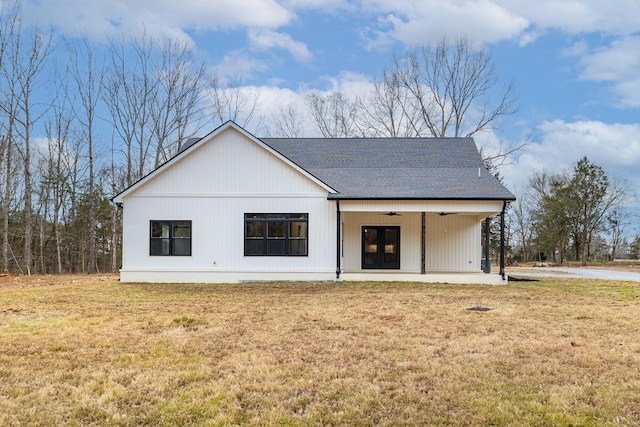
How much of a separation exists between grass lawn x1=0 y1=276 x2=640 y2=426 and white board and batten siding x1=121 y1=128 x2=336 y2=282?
498cm

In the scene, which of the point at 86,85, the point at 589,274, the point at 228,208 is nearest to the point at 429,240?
the point at 228,208

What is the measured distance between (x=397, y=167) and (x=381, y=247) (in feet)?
10.0

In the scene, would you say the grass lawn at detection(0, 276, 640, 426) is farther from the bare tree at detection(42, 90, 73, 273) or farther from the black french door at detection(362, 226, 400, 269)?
the bare tree at detection(42, 90, 73, 273)

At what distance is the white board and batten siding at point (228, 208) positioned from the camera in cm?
1656

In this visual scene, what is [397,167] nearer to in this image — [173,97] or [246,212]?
[246,212]

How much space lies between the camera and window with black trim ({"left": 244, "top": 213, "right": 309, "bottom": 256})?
54.4 ft

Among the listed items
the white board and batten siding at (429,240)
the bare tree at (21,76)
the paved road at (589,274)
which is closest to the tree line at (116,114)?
the bare tree at (21,76)

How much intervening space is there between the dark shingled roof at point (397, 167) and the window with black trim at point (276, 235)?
1.53 meters

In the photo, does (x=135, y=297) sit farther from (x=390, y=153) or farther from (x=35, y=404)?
(x=390, y=153)

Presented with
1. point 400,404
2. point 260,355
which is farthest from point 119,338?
point 400,404

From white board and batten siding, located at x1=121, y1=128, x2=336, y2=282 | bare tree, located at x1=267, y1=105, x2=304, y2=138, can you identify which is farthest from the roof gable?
bare tree, located at x1=267, y1=105, x2=304, y2=138

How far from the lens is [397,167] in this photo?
Result: 18922mm

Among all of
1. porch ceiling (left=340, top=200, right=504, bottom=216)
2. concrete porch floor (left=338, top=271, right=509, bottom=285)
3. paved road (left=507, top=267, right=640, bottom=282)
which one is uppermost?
porch ceiling (left=340, top=200, right=504, bottom=216)

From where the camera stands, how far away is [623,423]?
4.29m
